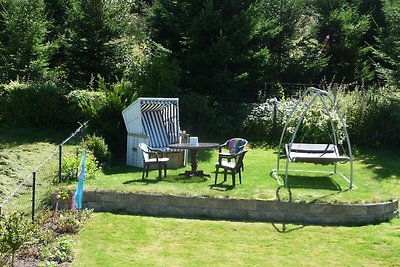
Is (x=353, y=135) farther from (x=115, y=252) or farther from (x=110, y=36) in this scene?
(x=115, y=252)

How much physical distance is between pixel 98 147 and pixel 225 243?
17.7ft

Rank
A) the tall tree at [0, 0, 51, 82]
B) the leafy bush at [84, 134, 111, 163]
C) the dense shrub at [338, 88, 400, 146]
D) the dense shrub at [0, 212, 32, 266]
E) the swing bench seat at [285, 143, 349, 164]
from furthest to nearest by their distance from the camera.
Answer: the tall tree at [0, 0, 51, 82], the dense shrub at [338, 88, 400, 146], the leafy bush at [84, 134, 111, 163], the swing bench seat at [285, 143, 349, 164], the dense shrub at [0, 212, 32, 266]

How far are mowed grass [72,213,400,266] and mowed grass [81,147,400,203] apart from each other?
0.70 meters

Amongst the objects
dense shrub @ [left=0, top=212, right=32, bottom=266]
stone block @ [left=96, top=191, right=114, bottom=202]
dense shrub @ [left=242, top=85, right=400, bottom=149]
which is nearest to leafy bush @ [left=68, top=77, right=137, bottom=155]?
stone block @ [left=96, top=191, right=114, bottom=202]

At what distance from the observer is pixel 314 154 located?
12.2 m

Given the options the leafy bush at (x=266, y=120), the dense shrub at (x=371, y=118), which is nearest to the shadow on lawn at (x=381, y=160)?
the dense shrub at (x=371, y=118)

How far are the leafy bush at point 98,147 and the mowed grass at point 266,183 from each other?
14.4 inches

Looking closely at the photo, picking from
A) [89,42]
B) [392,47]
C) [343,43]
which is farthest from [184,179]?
[343,43]

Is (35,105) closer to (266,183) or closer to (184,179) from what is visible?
(184,179)

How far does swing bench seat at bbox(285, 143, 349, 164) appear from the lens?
11578 millimetres

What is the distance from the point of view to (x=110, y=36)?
18.6 meters

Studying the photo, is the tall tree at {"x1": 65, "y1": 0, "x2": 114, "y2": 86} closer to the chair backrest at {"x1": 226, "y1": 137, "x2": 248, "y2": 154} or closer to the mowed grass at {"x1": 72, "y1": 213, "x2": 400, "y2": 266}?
the chair backrest at {"x1": 226, "y1": 137, "x2": 248, "y2": 154}

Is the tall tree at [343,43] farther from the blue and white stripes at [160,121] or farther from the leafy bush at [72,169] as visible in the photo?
the leafy bush at [72,169]

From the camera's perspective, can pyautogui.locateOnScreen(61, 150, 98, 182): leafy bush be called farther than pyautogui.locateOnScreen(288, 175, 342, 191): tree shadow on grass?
No
